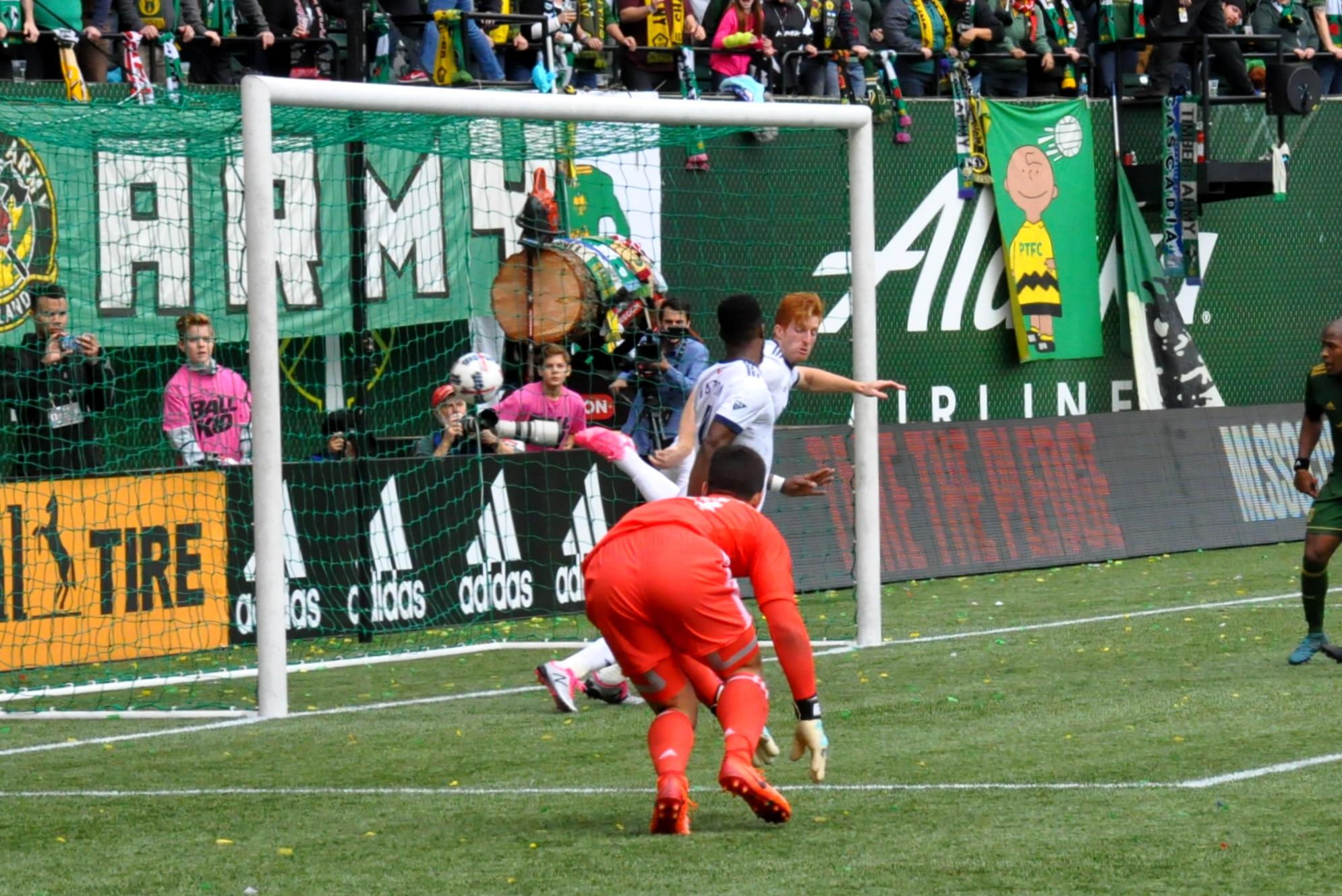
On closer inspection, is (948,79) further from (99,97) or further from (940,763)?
(940,763)

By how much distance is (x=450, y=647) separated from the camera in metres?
13.7

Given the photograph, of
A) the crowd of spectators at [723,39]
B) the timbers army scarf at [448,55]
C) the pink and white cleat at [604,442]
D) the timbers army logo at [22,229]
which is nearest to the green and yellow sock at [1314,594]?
the pink and white cleat at [604,442]

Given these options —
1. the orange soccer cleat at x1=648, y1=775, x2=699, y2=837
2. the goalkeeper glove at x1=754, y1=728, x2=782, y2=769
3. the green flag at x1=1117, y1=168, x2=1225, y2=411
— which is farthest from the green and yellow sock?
the green flag at x1=1117, y1=168, x2=1225, y2=411

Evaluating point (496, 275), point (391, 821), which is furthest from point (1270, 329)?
point (391, 821)

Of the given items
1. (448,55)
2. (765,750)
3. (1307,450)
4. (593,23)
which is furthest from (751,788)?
(593,23)

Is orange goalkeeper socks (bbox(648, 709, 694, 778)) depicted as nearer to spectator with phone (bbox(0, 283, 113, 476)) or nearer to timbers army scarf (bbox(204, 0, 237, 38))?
spectator with phone (bbox(0, 283, 113, 476))

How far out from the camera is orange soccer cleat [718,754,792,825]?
264 inches

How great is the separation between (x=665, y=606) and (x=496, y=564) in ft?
26.8

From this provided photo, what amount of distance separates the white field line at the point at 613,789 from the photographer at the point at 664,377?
6.84 metres

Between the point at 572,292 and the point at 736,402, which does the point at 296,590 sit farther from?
the point at 736,402

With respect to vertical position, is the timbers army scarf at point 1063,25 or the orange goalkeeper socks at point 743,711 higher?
the timbers army scarf at point 1063,25

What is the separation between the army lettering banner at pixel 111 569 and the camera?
1256 cm

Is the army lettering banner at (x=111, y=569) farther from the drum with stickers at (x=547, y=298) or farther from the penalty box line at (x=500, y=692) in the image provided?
the drum with stickers at (x=547, y=298)

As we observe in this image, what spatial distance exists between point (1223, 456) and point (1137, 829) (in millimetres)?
13413
